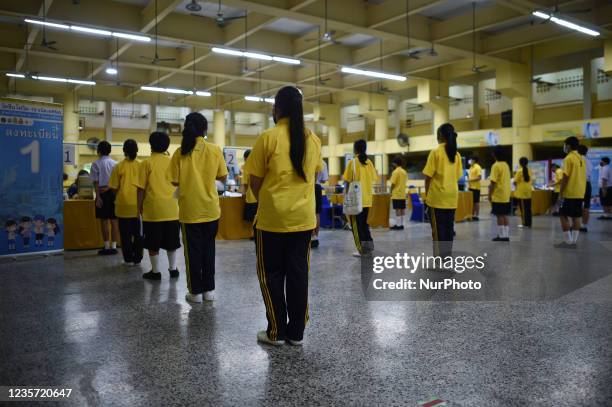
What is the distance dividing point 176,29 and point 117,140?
1176 cm

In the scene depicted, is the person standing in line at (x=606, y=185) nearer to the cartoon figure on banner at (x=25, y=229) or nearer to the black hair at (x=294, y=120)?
the black hair at (x=294, y=120)

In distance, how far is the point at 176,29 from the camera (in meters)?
12.3

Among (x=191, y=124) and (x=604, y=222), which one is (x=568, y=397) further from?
(x=604, y=222)

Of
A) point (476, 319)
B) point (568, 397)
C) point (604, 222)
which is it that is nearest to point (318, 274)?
point (476, 319)

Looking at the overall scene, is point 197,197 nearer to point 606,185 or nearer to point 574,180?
point 574,180

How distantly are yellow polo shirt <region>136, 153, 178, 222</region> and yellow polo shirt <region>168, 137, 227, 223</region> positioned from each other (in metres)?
0.81

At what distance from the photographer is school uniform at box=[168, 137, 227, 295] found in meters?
3.71

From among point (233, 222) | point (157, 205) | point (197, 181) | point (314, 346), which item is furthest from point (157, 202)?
point (233, 222)

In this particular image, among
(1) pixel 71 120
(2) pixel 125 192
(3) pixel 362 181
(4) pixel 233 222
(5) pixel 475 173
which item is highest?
(1) pixel 71 120

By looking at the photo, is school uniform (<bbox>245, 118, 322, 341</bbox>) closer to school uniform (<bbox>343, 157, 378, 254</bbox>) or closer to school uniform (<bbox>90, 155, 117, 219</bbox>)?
school uniform (<bbox>343, 157, 378, 254</bbox>)

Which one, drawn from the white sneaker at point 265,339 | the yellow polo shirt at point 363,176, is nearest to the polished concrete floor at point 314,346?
the white sneaker at point 265,339

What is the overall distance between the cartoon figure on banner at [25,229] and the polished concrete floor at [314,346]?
61.5 inches

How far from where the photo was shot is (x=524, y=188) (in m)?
9.76

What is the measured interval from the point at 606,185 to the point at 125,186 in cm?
1134
